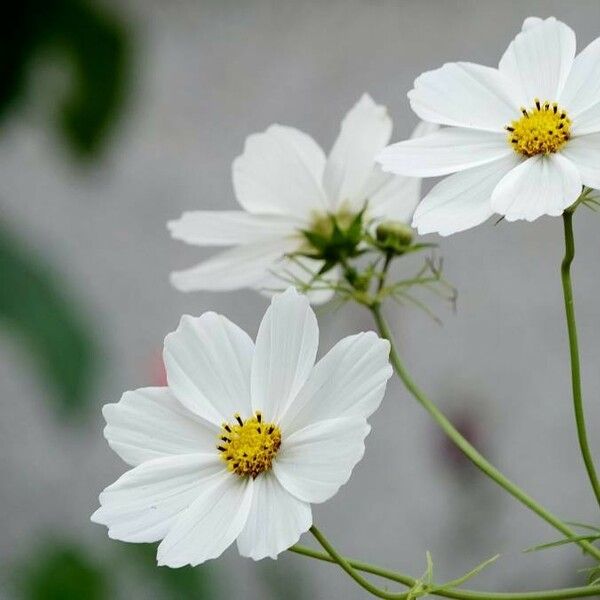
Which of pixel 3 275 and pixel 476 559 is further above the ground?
pixel 3 275

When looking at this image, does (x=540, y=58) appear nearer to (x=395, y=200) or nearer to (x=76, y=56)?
(x=395, y=200)

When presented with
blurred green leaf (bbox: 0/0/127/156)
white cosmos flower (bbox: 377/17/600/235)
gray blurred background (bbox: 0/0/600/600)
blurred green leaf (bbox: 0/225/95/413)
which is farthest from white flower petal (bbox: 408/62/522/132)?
gray blurred background (bbox: 0/0/600/600)

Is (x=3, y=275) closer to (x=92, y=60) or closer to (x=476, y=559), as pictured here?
(x=92, y=60)

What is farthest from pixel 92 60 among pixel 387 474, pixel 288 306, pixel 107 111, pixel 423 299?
pixel 288 306

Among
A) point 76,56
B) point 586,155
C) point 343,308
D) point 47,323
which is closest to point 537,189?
point 586,155

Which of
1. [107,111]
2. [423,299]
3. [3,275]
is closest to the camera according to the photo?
[3,275]

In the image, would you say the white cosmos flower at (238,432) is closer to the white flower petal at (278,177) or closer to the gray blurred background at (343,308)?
the white flower petal at (278,177)

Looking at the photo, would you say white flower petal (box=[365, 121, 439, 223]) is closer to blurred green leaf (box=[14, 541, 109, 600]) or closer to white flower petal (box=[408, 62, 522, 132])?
white flower petal (box=[408, 62, 522, 132])
